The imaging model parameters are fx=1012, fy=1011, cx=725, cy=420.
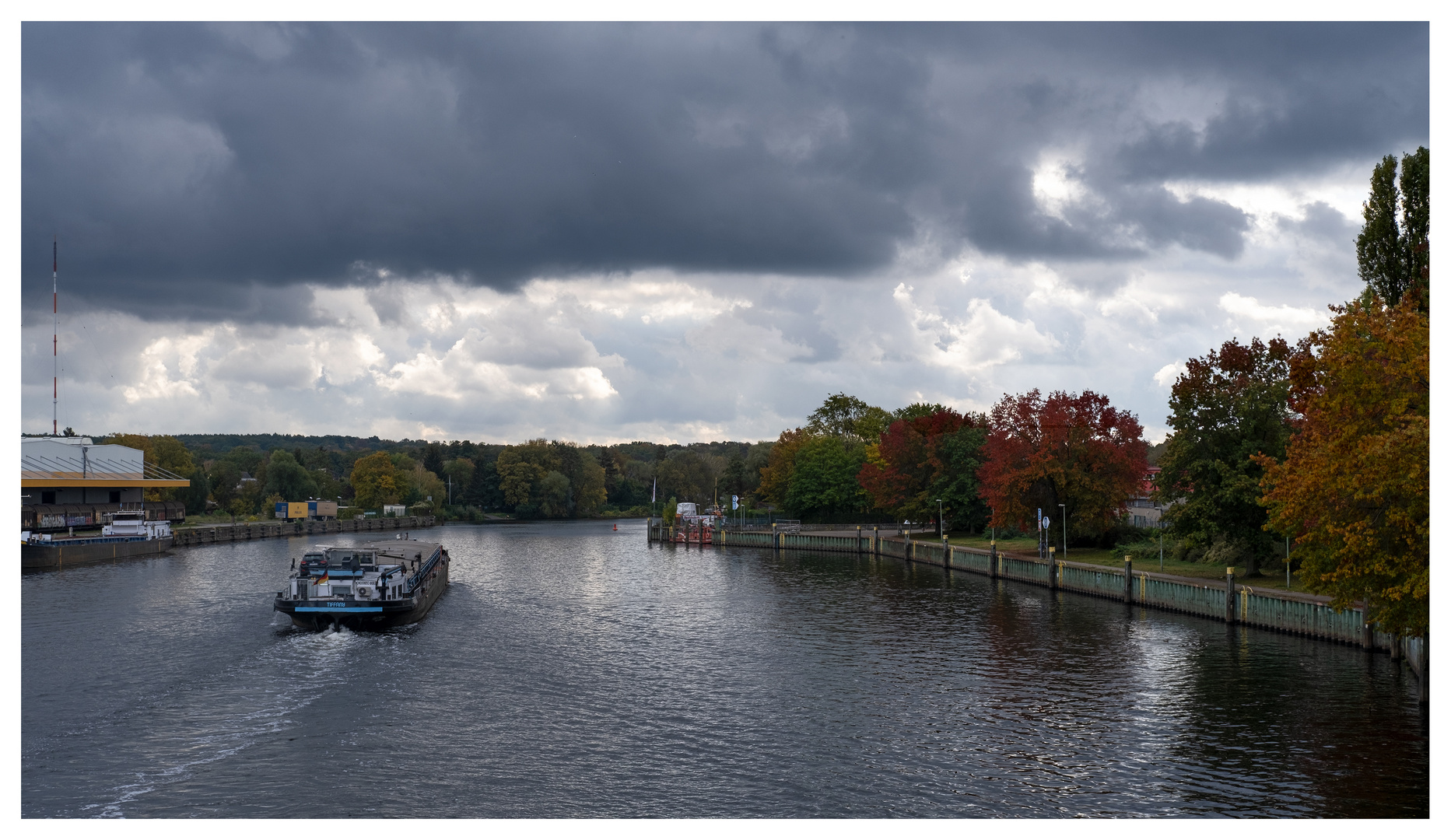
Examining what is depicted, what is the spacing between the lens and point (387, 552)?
244 ft

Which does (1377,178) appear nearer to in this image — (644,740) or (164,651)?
(644,740)

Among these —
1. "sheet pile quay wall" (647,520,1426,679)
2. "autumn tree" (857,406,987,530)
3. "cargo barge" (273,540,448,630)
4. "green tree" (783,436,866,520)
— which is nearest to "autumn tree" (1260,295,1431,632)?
"sheet pile quay wall" (647,520,1426,679)

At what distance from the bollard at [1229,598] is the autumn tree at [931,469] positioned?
1873 inches

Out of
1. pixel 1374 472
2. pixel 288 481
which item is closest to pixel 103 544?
pixel 288 481

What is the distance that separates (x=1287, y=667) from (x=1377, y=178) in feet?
84.6

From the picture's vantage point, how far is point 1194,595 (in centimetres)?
5456

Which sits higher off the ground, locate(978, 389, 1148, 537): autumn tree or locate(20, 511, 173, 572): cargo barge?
locate(978, 389, 1148, 537): autumn tree

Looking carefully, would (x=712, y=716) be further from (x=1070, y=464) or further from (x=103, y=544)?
(x=103, y=544)

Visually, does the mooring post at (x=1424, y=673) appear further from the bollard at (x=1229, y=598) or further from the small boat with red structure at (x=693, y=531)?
the small boat with red structure at (x=693, y=531)

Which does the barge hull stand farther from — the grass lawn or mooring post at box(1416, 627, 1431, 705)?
mooring post at box(1416, 627, 1431, 705)

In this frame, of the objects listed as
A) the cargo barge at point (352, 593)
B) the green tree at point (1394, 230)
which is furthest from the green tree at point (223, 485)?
the green tree at point (1394, 230)

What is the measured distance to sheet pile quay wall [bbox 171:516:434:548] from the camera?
5039 inches

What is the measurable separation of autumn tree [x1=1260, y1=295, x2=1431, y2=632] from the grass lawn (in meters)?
12.5

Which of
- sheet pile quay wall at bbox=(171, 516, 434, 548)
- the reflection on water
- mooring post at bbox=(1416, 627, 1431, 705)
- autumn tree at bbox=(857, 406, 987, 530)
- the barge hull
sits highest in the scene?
A: autumn tree at bbox=(857, 406, 987, 530)
